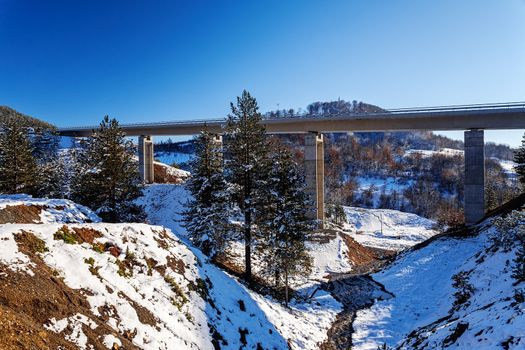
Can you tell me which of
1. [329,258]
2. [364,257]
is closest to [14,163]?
[329,258]

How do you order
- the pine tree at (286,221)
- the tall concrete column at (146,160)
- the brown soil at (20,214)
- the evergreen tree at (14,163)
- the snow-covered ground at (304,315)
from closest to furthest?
the snow-covered ground at (304,315)
the brown soil at (20,214)
the pine tree at (286,221)
the evergreen tree at (14,163)
the tall concrete column at (146,160)

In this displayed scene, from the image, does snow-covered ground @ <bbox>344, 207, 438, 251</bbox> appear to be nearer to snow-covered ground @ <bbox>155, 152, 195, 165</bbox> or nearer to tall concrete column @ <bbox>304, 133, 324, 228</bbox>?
tall concrete column @ <bbox>304, 133, 324, 228</bbox>

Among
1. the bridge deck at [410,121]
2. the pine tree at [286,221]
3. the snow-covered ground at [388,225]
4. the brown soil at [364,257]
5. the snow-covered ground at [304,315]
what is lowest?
the snow-covered ground at [388,225]

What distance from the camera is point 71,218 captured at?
17.5 metres

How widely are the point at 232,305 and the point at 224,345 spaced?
2.64 metres

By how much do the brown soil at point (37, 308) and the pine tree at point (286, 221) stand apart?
12205 millimetres

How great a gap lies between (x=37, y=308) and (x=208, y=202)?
16.7 metres

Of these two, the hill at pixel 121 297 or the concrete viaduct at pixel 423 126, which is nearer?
the hill at pixel 121 297

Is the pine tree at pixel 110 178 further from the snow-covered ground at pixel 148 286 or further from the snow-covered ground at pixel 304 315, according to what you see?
the snow-covered ground at pixel 148 286

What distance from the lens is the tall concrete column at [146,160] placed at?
5753 cm

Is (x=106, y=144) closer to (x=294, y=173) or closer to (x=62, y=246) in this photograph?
(x=294, y=173)

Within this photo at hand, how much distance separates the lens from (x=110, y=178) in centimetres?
2311

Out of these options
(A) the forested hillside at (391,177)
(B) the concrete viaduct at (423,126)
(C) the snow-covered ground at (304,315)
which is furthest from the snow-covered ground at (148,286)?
(A) the forested hillside at (391,177)

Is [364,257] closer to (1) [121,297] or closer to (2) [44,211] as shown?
(2) [44,211]
